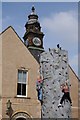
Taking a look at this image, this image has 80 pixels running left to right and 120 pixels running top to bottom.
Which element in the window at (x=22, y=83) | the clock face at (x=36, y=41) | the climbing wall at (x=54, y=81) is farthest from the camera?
the clock face at (x=36, y=41)

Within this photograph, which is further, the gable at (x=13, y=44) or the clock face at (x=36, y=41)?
the clock face at (x=36, y=41)

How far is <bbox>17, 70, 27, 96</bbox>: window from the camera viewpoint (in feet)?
59.5

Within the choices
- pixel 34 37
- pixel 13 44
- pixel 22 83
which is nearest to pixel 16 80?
pixel 22 83

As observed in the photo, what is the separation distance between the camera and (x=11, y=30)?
1869 centimetres

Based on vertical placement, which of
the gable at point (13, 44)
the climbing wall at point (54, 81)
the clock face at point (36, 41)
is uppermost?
the clock face at point (36, 41)

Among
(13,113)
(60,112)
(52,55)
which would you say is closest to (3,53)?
(13,113)

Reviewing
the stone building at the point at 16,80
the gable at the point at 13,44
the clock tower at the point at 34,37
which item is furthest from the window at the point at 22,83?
the clock tower at the point at 34,37

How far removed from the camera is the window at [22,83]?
18141 mm

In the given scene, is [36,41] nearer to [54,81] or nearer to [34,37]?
[34,37]

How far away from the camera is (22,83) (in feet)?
59.8

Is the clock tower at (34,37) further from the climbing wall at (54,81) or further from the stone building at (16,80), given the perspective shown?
the climbing wall at (54,81)

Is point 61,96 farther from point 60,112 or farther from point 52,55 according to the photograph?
point 52,55

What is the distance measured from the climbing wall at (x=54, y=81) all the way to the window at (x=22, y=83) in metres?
6.00

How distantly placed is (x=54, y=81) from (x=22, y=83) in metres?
6.27
